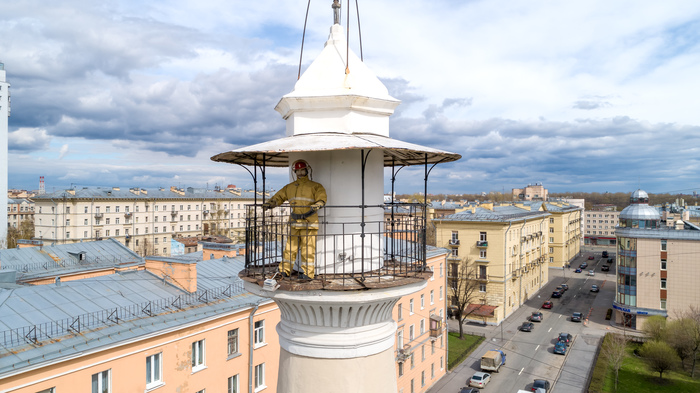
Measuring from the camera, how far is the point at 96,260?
23641 millimetres

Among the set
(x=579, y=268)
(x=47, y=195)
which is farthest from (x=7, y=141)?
(x=579, y=268)

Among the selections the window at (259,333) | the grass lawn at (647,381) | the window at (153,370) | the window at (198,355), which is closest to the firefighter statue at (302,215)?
the window at (153,370)

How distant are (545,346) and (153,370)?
108 ft

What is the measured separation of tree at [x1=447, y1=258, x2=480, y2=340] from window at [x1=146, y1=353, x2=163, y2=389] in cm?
3115

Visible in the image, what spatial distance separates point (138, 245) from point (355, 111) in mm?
74482

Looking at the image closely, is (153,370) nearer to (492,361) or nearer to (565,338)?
(492,361)

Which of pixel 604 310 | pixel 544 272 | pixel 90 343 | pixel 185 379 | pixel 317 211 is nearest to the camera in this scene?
pixel 317 211

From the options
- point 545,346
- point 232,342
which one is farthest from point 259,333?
point 545,346

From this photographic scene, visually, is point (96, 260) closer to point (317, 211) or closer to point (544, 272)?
point (317, 211)

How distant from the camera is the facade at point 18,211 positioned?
9888cm

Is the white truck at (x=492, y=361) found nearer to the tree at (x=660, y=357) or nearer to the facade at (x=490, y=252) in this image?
the facade at (x=490, y=252)

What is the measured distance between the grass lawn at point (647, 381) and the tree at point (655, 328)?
2.45 meters

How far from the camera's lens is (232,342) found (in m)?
16.2

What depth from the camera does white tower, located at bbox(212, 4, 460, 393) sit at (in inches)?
165
